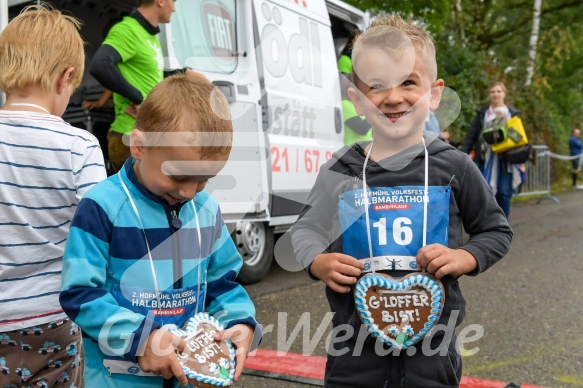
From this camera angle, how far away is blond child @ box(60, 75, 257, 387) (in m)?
1.64

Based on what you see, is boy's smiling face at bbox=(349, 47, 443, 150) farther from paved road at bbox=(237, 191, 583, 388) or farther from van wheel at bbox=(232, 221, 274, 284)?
van wheel at bbox=(232, 221, 274, 284)

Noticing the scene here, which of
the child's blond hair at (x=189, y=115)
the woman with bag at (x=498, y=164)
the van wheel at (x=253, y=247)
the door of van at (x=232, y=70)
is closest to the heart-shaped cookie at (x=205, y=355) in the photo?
the child's blond hair at (x=189, y=115)

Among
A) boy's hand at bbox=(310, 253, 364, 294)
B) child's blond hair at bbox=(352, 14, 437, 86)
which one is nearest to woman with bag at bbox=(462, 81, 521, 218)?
child's blond hair at bbox=(352, 14, 437, 86)

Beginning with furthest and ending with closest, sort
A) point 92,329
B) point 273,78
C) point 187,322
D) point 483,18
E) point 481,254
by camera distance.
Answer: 1. point 483,18
2. point 273,78
3. point 481,254
4. point 187,322
5. point 92,329

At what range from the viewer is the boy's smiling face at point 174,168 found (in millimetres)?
1701

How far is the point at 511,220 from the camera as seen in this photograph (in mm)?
10625

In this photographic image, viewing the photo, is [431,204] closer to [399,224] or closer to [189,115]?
[399,224]

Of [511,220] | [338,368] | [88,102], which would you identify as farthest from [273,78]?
[511,220]

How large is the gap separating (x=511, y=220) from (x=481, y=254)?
9.09 m

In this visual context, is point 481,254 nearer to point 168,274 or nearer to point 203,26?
point 168,274

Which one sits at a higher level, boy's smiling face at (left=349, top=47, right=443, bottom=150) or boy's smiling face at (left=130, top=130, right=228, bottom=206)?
boy's smiling face at (left=349, top=47, right=443, bottom=150)

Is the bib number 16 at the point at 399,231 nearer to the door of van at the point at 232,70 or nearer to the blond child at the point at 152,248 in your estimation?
the blond child at the point at 152,248

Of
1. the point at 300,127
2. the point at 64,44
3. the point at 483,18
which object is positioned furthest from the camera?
the point at 483,18

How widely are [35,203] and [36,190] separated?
0.04 m
